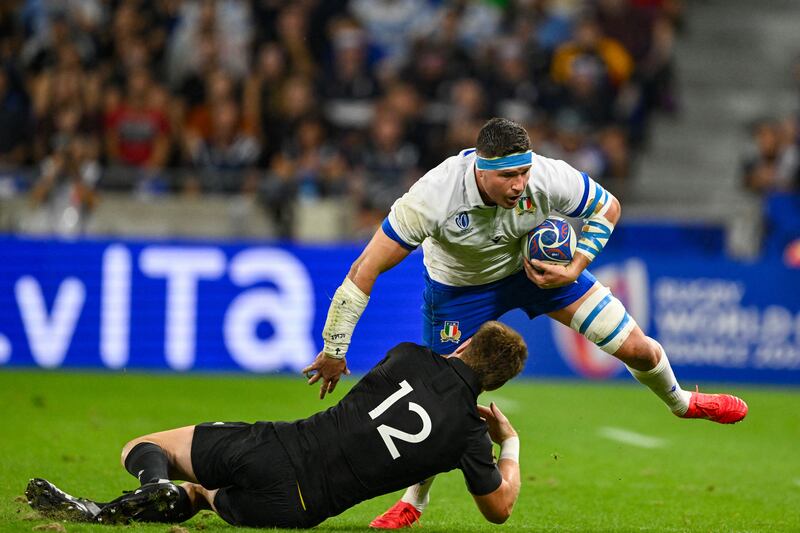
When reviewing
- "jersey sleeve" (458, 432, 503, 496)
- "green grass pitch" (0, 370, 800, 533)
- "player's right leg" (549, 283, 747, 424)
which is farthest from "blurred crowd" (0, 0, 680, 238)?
"jersey sleeve" (458, 432, 503, 496)

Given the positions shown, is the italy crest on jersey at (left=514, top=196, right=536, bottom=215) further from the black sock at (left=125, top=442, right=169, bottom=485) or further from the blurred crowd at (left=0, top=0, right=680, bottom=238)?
the blurred crowd at (left=0, top=0, right=680, bottom=238)

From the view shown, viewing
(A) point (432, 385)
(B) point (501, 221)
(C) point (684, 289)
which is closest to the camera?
(A) point (432, 385)

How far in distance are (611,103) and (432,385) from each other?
47.4ft

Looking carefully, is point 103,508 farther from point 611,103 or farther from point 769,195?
point 611,103

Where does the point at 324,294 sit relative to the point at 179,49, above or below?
below

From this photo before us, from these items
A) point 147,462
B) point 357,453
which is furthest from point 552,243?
point 147,462

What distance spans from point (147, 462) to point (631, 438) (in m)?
6.02

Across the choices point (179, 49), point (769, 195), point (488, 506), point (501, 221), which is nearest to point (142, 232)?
point (179, 49)

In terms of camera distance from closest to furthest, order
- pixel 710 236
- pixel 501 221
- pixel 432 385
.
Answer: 1. pixel 432 385
2. pixel 501 221
3. pixel 710 236

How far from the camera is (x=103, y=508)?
6484 mm

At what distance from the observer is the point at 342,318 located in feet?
23.4

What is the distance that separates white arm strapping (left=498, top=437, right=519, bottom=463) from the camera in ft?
22.6

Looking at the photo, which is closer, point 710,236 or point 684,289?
point 684,289

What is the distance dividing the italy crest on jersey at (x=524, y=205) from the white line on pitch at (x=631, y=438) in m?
4.16
